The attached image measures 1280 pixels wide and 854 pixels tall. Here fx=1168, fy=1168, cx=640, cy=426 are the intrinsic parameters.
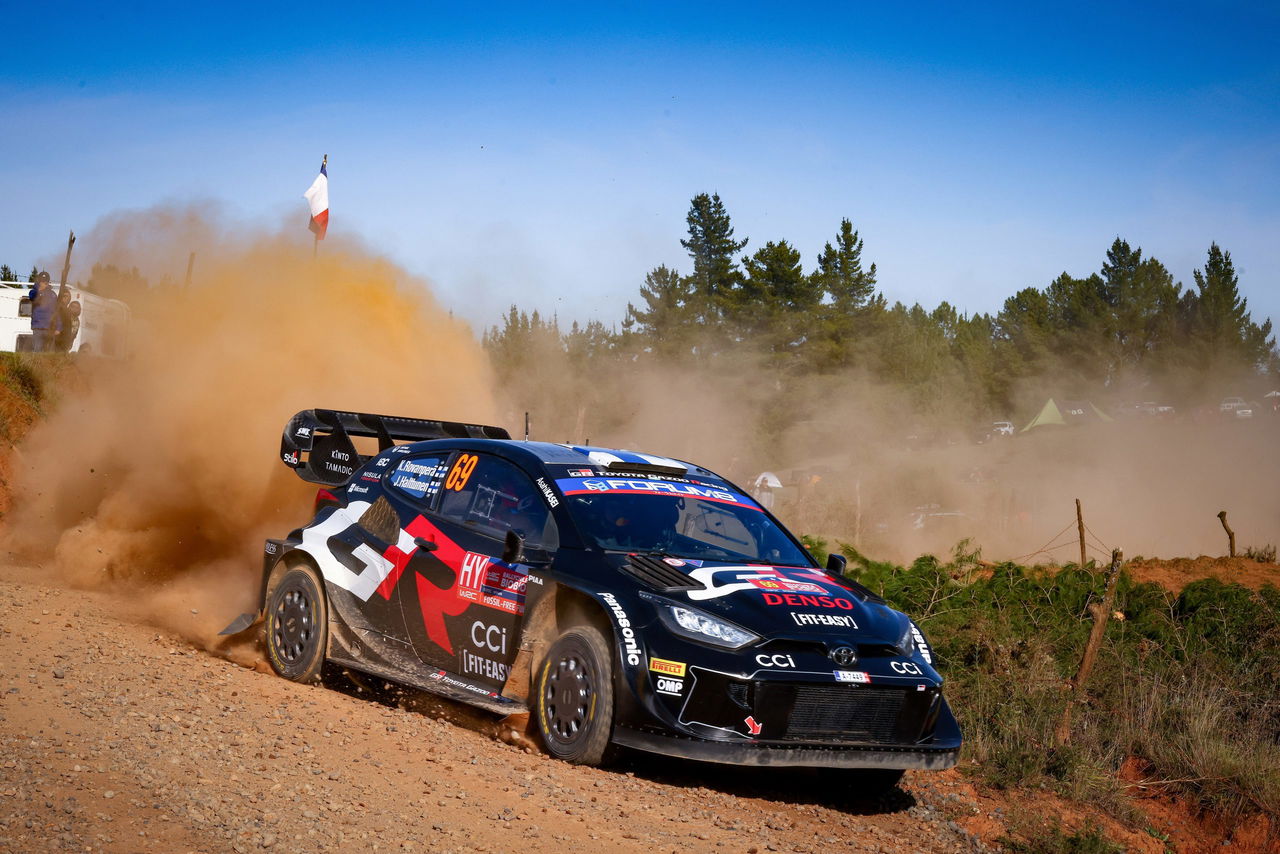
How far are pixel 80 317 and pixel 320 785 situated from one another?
24.5 m

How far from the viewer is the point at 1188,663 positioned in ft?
32.0

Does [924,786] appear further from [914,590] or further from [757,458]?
[757,458]

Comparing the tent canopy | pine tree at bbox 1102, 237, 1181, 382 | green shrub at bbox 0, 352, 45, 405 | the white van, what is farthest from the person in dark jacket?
pine tree at bbox 1102, 237, 1181, 382

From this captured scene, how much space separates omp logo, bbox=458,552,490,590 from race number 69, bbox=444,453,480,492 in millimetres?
574

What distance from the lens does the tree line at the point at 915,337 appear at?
42562 mm

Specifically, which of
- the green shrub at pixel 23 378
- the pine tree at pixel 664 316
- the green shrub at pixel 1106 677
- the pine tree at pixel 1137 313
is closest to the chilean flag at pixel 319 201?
the green shrub at pixel 23 378

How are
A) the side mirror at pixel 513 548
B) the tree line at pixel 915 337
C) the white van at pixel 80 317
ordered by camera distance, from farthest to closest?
the tree line at pixel 915 337
the white van at pixel 80 317
the side mirror at pixel 513 548

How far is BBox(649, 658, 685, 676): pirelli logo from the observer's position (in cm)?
531

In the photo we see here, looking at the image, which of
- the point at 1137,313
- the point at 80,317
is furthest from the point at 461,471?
the point at 1137,313

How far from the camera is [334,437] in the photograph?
348 inches

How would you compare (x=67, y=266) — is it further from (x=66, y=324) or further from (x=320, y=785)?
(x=320, y=785)

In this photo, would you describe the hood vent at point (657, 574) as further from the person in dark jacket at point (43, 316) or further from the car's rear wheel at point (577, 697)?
the person in dark jacket at point (43, 316)

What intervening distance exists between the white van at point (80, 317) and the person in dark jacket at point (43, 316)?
Answer: 2.85ft

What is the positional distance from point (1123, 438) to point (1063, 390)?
547cm
